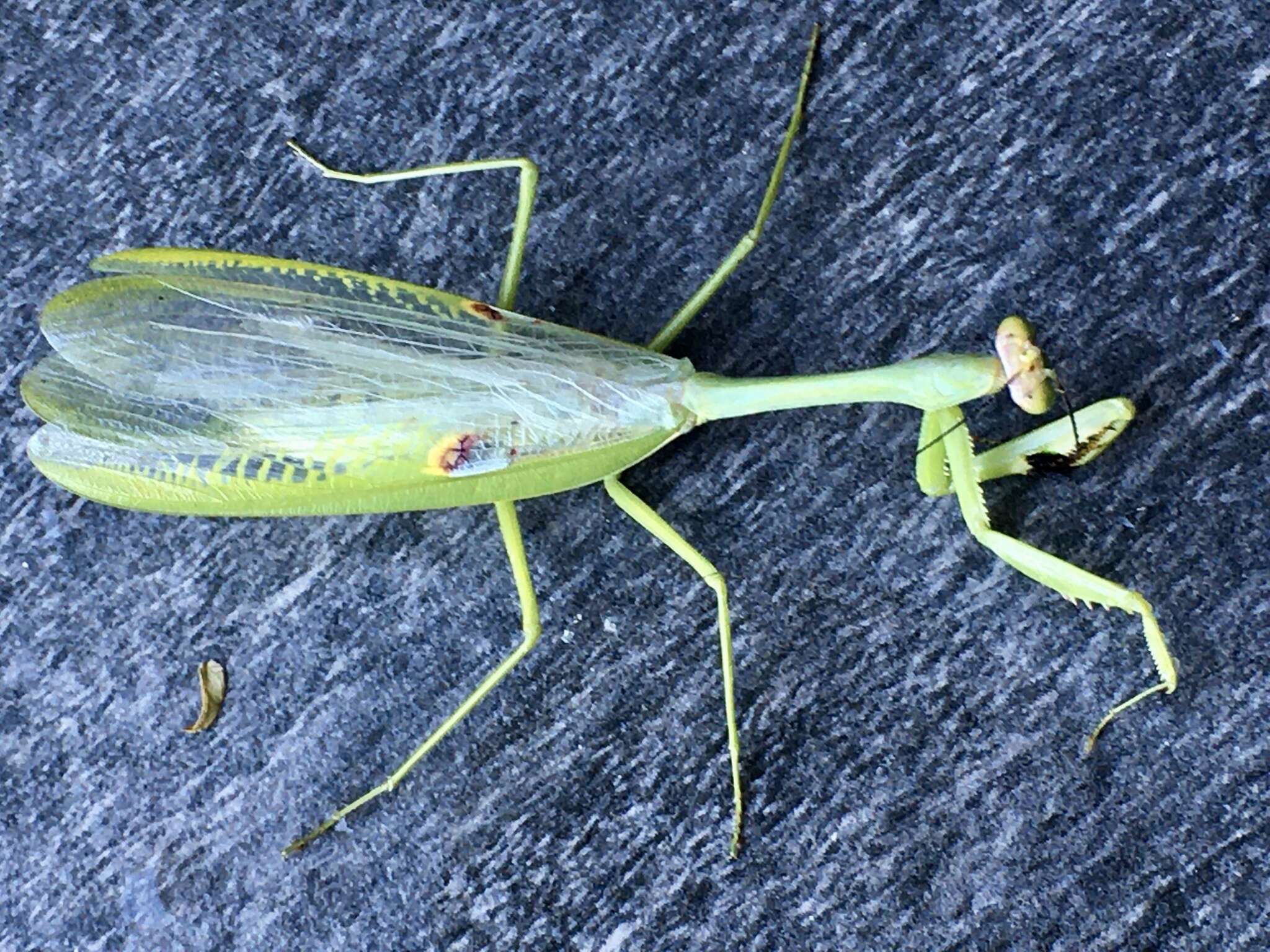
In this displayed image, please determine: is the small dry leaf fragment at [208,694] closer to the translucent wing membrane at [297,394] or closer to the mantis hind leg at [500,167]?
the translucent wing membrane at [297,394]

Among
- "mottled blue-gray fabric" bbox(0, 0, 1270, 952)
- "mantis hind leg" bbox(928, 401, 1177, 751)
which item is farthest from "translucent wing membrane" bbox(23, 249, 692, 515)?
"mantis hind leg" bbox(928, 401, 1177, 751)

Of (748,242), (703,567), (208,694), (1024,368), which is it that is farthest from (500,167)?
(208,694)

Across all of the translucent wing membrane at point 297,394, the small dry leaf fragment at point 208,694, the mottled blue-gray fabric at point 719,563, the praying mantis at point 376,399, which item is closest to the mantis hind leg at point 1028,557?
the praying mantis at point 376,399

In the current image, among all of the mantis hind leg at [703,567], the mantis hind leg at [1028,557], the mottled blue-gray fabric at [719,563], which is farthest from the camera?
the mottled blue-gray fabric at [719,563]

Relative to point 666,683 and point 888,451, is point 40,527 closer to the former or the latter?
point 666,683

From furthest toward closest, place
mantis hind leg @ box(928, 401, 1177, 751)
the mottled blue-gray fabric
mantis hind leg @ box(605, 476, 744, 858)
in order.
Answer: the mottled blue-gray fabric, mantis hind leg @ box(605, 476, 744, 858), mantis hind leg @ box(928, 401, 1177, 751)

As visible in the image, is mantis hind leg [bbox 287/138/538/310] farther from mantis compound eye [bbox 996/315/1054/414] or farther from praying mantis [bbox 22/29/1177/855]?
mantis compound eye [bbox 996/315/1054/414]

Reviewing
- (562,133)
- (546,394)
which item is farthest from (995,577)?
(562,133)
